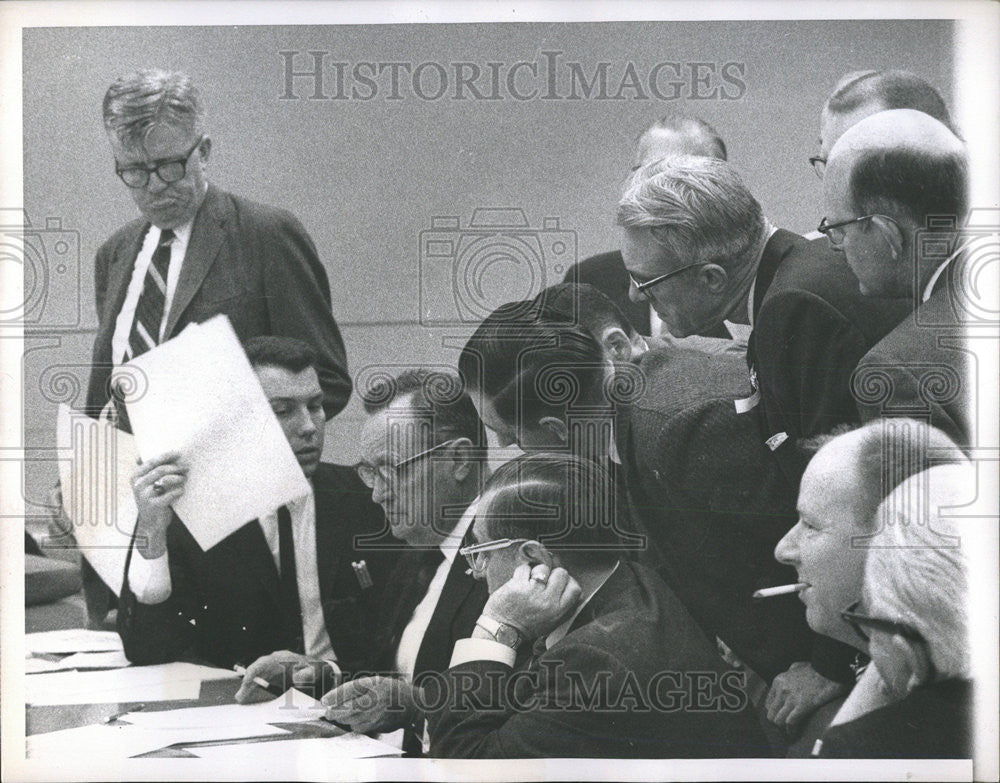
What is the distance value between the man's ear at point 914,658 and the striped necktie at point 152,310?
8.55 ft

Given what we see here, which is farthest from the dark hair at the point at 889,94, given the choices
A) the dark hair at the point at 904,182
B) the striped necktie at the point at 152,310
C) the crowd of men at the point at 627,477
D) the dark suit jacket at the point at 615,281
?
the striped necktie at the point at 152,310

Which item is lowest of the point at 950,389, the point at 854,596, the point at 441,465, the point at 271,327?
the point at 854,596

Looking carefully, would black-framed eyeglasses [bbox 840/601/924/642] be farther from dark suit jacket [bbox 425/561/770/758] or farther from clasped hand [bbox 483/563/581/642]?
clasped hand [bbox 483/563/581/642]

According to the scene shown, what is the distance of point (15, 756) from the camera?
3.76m

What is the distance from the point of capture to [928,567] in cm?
368

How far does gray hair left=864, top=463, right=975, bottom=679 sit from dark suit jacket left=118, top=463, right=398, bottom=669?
5.23 feet

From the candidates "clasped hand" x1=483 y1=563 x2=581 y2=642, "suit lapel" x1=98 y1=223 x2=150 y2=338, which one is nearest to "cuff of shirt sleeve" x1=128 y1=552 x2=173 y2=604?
"suit lapel" x1=98 y1=223 x2=150 y2=338

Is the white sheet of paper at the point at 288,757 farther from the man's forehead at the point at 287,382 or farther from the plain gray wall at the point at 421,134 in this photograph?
the man's forehead at the point at 287,382

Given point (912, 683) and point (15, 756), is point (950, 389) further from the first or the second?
point (15, 756)

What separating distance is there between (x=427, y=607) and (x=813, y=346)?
1.52 m

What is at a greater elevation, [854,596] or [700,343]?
[700,343]

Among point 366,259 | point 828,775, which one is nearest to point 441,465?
point 366,259

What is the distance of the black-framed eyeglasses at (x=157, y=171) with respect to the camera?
3.74m

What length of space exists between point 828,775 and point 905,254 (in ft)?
5.64
